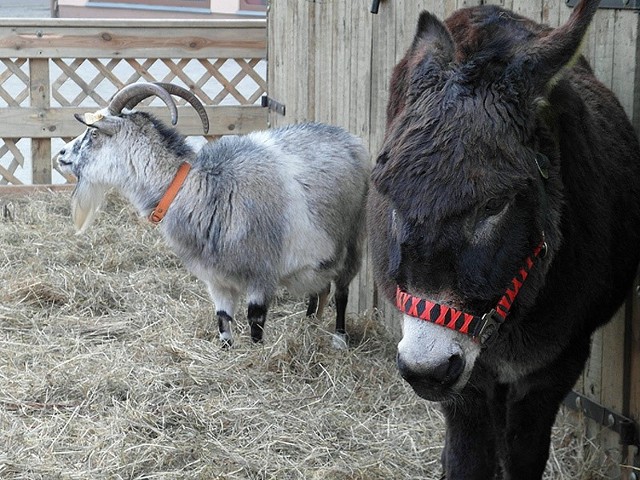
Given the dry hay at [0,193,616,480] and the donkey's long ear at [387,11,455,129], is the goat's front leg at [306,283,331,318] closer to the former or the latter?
the dry hay at [0,193,616,480]

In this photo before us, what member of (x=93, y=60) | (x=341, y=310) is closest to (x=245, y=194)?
(x=341, y=310)

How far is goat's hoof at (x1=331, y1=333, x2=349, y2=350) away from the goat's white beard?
72.4 inches

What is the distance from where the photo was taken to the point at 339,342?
6094 mm

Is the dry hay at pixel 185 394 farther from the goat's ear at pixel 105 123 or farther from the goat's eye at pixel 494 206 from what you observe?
the goat's eye at pixel 494 206

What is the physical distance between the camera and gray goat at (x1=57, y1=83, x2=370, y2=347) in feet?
19.1

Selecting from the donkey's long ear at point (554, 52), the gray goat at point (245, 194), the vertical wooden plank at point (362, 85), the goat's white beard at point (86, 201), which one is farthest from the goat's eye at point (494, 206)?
the goat's white beard at point (86, 201)

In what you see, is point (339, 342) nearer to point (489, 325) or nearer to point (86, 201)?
point (86, 201)

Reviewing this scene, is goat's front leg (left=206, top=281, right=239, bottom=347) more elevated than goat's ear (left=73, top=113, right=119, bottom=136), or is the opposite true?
goat's ear (left=73, top=113, right=119, bottom=136)

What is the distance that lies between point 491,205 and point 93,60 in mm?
8429

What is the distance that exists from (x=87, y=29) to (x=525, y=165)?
8.34 metres

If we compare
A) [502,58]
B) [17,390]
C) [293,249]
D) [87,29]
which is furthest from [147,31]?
[502,58]

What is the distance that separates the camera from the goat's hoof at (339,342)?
6051 millimetres

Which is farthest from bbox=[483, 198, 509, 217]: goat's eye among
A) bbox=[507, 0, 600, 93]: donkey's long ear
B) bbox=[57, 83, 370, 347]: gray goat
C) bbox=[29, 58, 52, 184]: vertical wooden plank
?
bbox=[29, 58, 52, 184]: vertical wooden plank

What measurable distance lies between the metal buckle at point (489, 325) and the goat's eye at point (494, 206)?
0.29 meters
